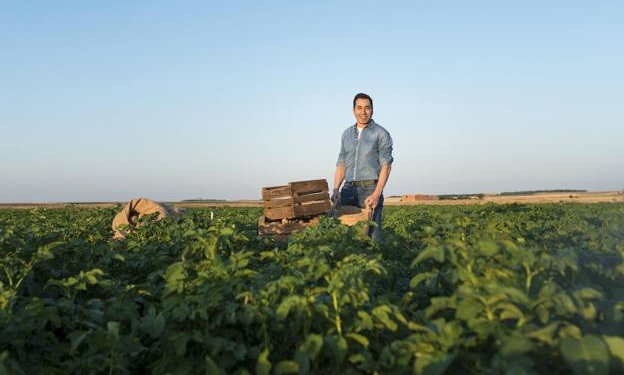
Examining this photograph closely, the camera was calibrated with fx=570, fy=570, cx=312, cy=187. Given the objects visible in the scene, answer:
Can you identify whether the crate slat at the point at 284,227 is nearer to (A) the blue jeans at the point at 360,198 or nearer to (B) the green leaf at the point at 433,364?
(A) the blue jeans at the point at 360,198

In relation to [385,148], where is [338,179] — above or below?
below

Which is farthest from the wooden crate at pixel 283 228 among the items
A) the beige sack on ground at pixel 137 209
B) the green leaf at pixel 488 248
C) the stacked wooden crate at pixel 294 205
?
the green leaf at pixel 488 248

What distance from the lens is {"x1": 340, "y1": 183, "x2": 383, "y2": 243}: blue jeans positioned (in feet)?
23.8

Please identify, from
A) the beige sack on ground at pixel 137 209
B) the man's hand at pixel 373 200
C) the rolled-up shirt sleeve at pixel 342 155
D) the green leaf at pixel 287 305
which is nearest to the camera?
the green leaf at pixel 287 305

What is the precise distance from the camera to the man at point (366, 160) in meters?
7.22

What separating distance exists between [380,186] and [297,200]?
5.18 ft

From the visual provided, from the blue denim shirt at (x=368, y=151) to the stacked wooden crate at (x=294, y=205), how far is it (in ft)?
2.76

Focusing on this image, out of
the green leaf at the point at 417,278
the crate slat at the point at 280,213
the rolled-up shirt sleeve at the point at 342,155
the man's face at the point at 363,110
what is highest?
the man's face at the point at 363,110

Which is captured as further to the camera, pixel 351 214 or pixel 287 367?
pixel 351 214

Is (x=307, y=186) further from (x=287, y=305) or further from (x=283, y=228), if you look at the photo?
(x=287, y=305)

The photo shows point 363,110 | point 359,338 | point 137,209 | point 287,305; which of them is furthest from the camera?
point 137,209

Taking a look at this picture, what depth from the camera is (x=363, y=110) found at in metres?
7.27

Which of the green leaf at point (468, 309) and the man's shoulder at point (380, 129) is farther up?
the man's shoulder at point (380, 129)

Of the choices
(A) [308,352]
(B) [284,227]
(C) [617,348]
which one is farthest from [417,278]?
(B) [284,227]
